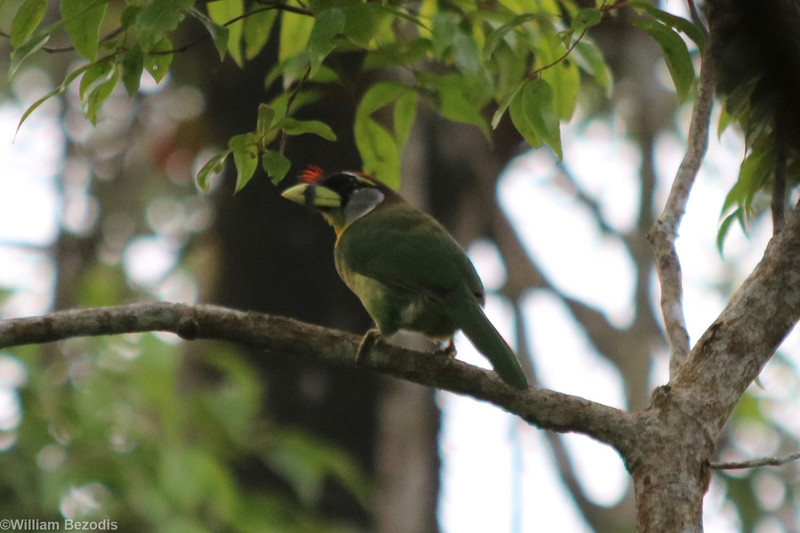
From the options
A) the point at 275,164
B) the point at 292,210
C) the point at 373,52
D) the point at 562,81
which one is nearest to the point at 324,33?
the point at 275,164

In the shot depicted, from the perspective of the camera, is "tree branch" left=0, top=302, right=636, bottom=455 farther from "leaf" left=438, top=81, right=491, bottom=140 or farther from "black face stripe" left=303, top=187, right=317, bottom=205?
"black face stripe" left=303, top=187, right=317, bottom=205

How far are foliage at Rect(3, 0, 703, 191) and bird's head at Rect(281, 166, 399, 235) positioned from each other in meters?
1.03

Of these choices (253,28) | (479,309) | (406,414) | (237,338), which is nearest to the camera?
(237,338)

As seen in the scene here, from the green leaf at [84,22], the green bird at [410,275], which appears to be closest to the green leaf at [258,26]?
the green leaf at [84,22]

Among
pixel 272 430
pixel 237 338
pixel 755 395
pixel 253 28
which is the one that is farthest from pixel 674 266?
pixel 755 395

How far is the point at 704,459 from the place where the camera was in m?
2.09

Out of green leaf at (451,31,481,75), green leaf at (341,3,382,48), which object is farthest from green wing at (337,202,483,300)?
green leaf at (341,3,382,48)

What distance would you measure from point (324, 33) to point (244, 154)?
0.37 metres

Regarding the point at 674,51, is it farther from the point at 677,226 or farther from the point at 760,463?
the point at 760,463

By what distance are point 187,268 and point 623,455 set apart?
6.70 meters

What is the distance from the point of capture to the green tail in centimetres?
240

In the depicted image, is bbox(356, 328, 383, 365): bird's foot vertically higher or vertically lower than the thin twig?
higher

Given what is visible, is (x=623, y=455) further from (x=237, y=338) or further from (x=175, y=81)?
(x=175, y=81)

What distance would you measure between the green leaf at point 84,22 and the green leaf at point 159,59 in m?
0.17
